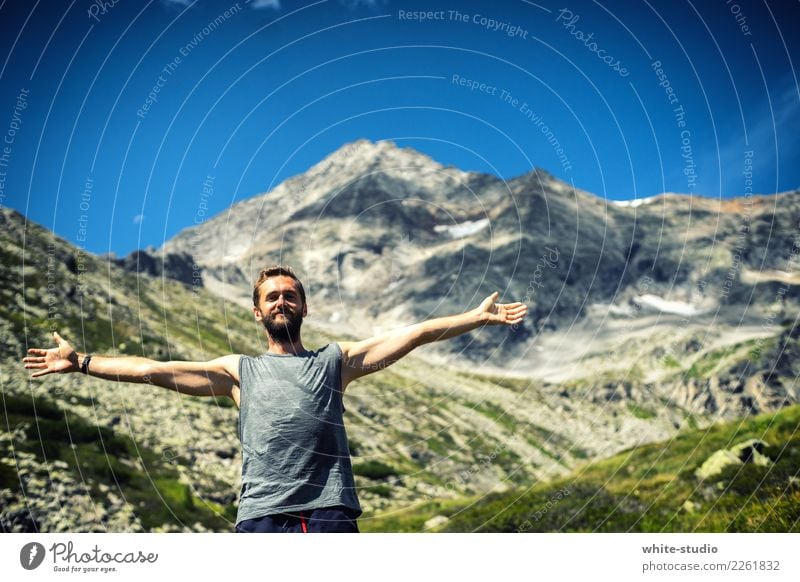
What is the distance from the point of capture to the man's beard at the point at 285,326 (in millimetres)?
7910

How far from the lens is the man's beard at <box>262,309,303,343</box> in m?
7.91

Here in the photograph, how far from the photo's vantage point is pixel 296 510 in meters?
7.15

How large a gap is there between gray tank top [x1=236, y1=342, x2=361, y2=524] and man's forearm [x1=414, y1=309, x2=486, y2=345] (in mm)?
941

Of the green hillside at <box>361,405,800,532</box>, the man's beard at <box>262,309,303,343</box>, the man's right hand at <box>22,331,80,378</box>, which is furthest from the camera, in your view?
Result: the green hillside at <box>361,405,800,532</box>

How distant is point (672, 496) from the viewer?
27219 millimetres

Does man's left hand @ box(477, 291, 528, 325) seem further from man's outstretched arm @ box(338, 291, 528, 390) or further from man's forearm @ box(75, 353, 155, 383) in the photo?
man's forearm @ box(75, 353, 155, 383)

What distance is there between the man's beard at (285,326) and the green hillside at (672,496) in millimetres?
12496

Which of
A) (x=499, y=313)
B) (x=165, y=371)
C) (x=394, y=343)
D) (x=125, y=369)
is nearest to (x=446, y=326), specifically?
(x=394, y=343)

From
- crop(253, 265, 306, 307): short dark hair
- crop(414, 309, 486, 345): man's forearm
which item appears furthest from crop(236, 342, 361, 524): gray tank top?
crop(414, 309, 486, 345): man's forearm

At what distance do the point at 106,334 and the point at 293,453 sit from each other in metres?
94.9

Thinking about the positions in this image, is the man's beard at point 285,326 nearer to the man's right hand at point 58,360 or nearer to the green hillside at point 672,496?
the man's right hand at point 58,360
